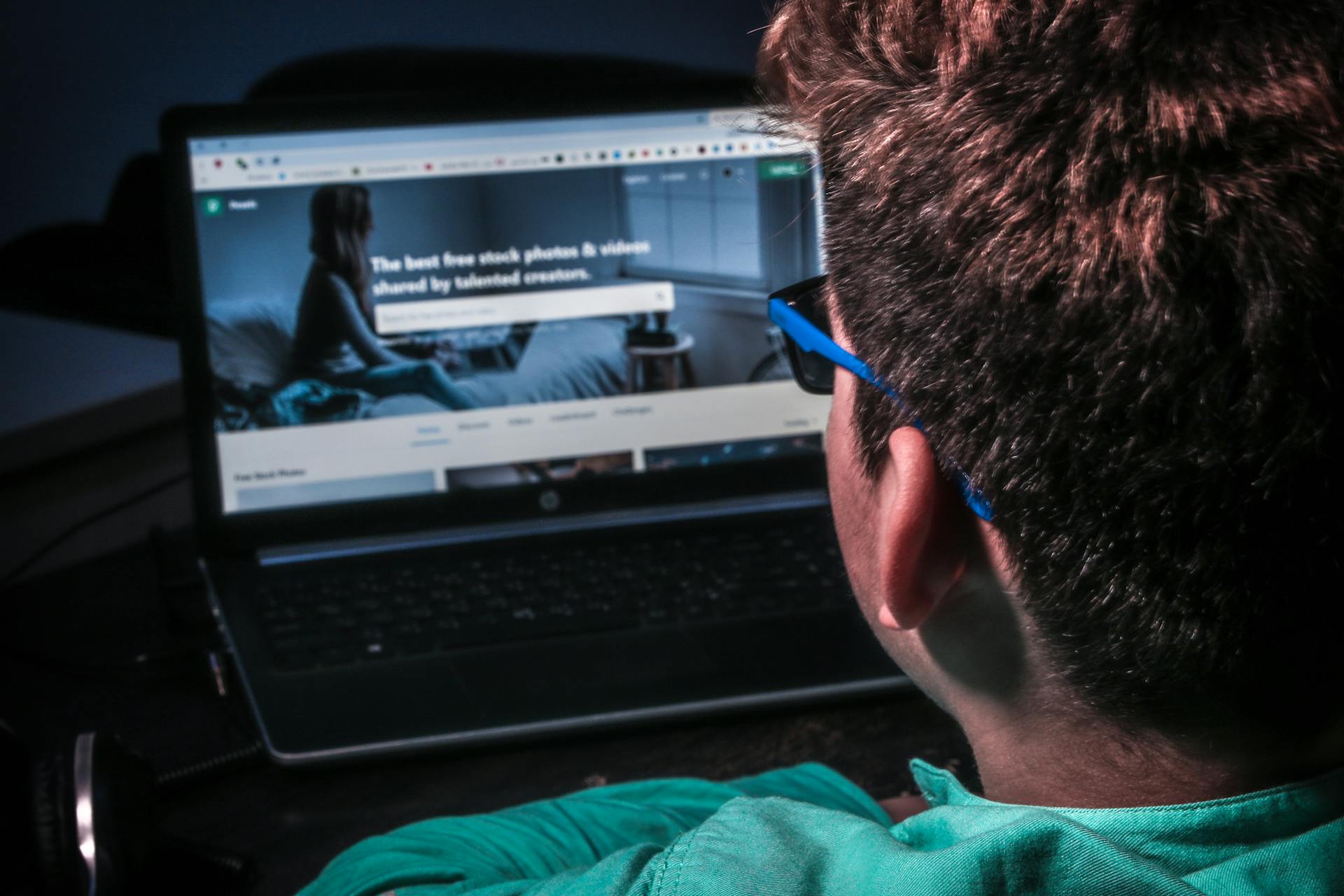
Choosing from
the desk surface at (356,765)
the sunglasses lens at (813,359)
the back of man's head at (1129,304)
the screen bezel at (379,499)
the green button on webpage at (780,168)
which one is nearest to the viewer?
the back of man's head at (1129,304)

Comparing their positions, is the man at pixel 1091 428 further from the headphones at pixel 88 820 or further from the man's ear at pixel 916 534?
the headphones at pixel 88 820

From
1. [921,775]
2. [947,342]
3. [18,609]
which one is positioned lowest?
[18,609]

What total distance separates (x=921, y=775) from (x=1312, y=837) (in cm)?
18

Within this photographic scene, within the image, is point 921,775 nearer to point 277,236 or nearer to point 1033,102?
point 1033,102

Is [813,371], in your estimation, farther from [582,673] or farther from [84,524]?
[84,524]

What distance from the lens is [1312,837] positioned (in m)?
0.38

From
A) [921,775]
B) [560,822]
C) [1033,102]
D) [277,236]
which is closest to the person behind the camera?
[1033,102]

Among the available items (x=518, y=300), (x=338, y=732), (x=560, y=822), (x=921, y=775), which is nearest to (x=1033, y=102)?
(x=921, y=775)

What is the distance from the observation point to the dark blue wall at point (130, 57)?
3.41 feet

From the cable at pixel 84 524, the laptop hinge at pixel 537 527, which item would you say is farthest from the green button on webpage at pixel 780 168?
the cable at pixel 84 524

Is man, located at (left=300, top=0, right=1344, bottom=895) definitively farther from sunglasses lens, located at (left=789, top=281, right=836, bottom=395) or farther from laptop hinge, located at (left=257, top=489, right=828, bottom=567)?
laptop hinge, located at (left=257, top=489, right=828, bottom=567)

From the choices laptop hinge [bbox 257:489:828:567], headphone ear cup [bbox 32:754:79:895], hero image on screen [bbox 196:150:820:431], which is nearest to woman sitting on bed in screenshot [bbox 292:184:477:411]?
hero image on screen [bbox 196:150:820:431]

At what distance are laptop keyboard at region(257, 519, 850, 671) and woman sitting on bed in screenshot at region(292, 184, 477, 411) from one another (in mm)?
178

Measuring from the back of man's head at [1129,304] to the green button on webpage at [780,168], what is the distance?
2.07 ft
